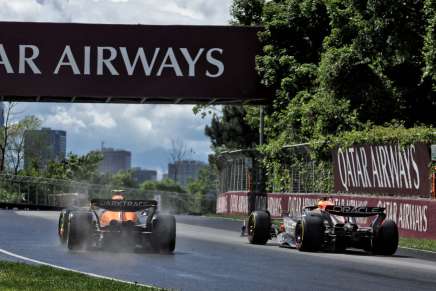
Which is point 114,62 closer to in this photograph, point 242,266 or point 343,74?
point 343,74

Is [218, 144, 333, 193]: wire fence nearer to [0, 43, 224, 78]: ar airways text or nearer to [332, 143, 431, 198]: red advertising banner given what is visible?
[332, 143, 431, 198]: red advertising banner

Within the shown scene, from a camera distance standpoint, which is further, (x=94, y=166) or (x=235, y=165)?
(x=94, y=166)

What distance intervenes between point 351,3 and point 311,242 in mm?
14492

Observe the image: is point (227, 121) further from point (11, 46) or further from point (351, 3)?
point (351, 3)

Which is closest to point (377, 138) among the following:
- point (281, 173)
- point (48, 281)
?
point (281, 173)

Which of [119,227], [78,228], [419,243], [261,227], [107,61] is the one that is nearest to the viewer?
[119,227]

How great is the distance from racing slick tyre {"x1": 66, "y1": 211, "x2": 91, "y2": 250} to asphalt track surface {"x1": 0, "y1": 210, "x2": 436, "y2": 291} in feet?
1.07

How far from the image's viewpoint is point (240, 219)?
133ft

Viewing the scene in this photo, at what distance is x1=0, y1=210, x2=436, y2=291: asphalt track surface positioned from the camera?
14.0 metres

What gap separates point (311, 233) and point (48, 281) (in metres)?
7.92

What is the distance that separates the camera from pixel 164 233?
758 inches

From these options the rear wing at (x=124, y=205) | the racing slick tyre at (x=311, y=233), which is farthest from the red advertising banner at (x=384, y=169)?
the rear wing at (x=124, y=205)

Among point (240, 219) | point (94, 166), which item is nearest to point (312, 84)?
point (240, 219)

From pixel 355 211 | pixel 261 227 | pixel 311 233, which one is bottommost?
pixel 311 233
